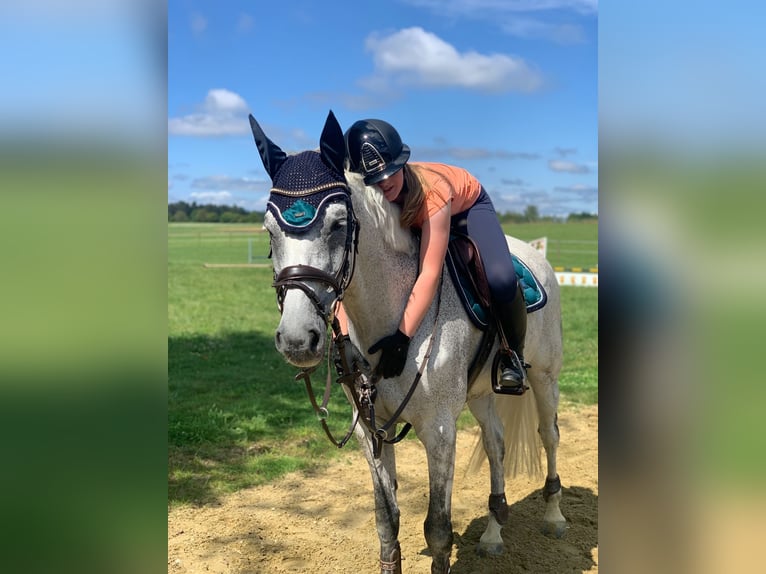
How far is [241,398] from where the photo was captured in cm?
772

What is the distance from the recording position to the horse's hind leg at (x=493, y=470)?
13.4 feet

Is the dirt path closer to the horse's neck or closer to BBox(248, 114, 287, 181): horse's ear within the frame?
the horse's neck

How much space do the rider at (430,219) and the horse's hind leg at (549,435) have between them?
1.20 m

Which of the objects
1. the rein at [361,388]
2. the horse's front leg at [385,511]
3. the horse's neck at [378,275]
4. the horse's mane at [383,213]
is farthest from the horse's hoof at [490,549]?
the horse's mane at [383,213]

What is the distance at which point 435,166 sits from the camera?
3232mm

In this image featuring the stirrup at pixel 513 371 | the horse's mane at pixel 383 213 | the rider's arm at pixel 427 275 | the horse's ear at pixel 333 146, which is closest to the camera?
the horse's ear at pixel 333 146

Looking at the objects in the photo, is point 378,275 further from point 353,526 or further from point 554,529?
point 554,529

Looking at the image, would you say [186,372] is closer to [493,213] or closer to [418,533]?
[418,533]

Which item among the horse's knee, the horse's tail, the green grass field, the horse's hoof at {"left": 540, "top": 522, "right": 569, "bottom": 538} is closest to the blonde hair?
the horse's knee

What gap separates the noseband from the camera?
218 cm

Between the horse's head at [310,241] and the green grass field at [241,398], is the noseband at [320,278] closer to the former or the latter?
the horse's head at [310,241]

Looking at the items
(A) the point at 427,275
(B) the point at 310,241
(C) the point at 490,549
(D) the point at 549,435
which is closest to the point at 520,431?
(D) the point at 549,435
